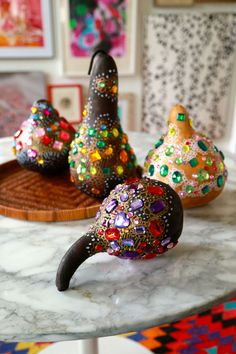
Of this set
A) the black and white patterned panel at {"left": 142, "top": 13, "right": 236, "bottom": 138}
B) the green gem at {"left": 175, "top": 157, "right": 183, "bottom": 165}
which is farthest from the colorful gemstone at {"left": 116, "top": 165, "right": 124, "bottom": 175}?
the black and white patterned panel at {"left": 142, "top": 13, "right": 236, "bottom": 138}

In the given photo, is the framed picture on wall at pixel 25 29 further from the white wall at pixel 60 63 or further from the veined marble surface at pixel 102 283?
the veined marble surface at pixel 102 283

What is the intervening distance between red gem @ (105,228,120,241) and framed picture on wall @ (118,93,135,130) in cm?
143

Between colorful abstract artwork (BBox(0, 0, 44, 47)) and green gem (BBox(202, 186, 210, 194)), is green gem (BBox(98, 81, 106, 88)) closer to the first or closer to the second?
green gem (BBox(202, 186, 210, 194))

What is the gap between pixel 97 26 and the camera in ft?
5.82

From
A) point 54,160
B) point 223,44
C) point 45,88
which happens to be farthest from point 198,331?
point 223,44

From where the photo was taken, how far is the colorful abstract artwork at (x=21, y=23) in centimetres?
167

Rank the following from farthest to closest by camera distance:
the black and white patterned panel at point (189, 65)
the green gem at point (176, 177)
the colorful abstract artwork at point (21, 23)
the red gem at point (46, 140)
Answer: the black and white patterned panel at point (189, 65), the colorful abstract artwork at point (21, 23), the red gem at point (46, 140), the green gem at point (176, 177)

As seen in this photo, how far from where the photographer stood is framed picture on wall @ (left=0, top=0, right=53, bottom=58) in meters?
1.67

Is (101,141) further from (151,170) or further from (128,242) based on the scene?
(128,242)

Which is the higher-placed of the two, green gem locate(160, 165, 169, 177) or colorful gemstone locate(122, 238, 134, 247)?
green gem locate(160, 165, 169, 177)

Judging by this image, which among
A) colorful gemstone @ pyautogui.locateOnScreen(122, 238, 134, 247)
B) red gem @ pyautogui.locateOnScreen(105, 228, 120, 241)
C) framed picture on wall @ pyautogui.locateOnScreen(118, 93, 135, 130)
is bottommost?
framed picture on wall @ pyautogui.locateOnScreen(118, 93, 135, 130)

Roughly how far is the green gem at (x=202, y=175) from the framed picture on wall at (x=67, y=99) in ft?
4.24

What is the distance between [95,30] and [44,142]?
1.16m

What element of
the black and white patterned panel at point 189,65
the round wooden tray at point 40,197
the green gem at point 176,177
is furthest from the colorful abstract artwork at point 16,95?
the green gem at point 176,177
